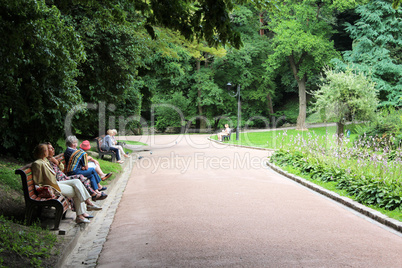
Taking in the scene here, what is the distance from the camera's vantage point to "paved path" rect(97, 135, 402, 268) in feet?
17.3

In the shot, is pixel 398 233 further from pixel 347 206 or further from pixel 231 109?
pixel 231 109

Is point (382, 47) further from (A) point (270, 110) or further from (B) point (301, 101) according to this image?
(A) point (270, 110)

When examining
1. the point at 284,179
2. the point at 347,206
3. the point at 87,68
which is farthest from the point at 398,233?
the point at 87,68

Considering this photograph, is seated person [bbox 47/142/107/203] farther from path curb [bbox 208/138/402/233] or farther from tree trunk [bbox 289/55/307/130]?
tree trunk [bbox 289/55/307/130]

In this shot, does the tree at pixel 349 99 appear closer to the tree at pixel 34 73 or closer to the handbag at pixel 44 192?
the tree at pixel 34 73

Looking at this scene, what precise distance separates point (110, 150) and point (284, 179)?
7.82 metres

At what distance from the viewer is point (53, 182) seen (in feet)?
22.1

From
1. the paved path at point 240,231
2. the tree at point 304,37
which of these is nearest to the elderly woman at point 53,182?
the paved path at point 240,231

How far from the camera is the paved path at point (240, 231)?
17.3ft

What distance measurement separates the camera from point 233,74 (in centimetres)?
5197

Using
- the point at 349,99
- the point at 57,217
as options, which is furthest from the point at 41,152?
the point at 349,99

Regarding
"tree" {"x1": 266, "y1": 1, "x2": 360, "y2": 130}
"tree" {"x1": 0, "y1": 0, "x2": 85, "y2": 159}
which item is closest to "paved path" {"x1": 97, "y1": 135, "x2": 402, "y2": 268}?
"tree" {"x1": 0, "y1": 0, "x2": 85, "y2": 159}

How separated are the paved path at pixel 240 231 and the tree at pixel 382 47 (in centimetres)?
3077

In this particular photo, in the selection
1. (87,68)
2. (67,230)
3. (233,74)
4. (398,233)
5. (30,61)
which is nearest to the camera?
(67,230)
